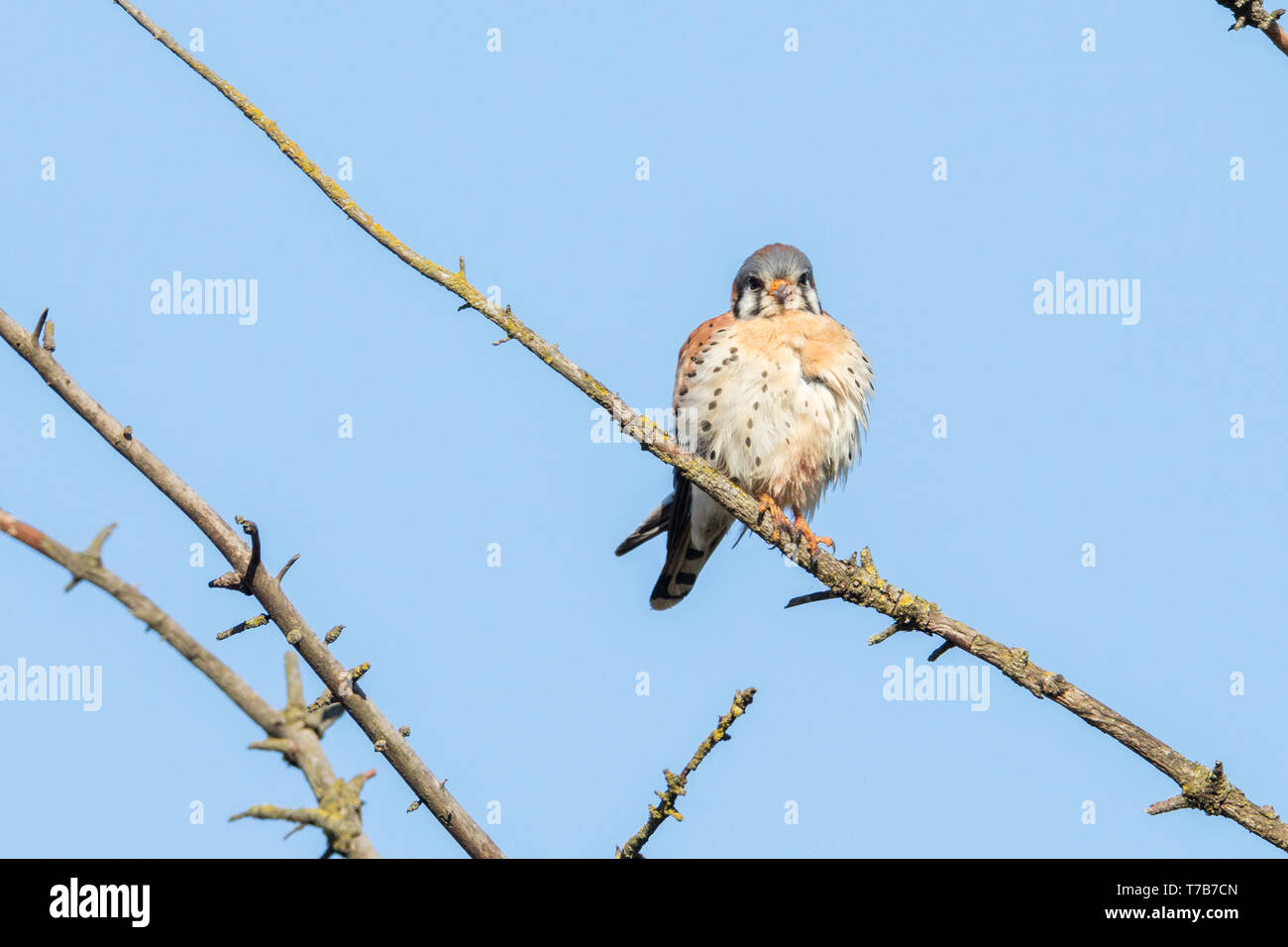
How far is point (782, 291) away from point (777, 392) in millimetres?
707

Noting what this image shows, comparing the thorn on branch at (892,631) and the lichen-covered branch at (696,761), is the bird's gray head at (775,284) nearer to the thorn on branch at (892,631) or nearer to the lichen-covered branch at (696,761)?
the thorn on branch at (892,631)

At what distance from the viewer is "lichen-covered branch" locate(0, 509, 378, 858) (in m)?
1.83

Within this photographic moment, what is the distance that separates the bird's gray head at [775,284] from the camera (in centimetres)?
718

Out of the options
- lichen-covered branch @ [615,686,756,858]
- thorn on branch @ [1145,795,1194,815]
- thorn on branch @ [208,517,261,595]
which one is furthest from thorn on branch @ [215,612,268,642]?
thorn on branch @ [1145,795,1194,815]

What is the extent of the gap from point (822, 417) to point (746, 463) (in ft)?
1.59

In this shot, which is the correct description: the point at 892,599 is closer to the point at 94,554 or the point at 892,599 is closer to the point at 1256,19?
the point at 1256,19

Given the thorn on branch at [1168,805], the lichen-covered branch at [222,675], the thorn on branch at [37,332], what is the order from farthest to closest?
the thorn on branch at [1168,805] → the thorn on branch at [37,332] → the lichen-covered branch at [222,675]

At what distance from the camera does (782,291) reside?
23.5ft

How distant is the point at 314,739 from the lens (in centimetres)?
203

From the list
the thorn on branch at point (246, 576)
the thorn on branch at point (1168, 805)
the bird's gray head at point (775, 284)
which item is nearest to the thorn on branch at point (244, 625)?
the thorn on branch at point (246, 576)

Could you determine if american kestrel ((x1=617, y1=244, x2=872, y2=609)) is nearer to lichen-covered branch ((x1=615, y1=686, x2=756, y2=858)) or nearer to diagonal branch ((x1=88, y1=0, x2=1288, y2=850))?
diagonal branch ((x1=88, y1=0, x2=1288, y2=850))

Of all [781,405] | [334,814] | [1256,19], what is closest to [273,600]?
[334,814]
